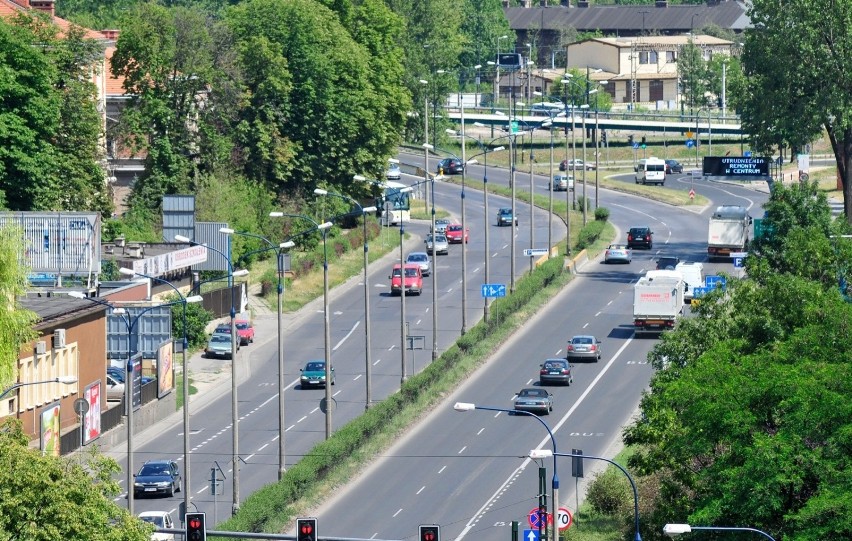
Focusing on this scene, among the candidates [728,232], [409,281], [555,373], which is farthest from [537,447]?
[728,232]

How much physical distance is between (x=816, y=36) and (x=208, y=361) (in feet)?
145

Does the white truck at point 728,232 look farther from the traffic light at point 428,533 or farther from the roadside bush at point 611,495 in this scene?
the traffic light at point 428,533

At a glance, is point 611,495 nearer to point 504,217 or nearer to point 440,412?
point 440,412

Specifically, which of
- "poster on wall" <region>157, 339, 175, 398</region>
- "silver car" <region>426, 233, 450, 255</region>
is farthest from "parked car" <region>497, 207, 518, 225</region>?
"poster on wall" <region>157, 339, 175, 398</region>

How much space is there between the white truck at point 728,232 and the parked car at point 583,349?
24.6 meters

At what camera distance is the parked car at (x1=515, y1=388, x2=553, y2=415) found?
85.8 m

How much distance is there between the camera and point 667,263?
115 m

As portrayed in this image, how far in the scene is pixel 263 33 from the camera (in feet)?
419

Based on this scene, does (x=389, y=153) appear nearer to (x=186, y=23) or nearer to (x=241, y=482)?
(x=186, y=23)

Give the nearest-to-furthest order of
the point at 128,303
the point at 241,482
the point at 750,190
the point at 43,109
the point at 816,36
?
the point at 241,482 → the point at 128,303 → the point at 43,109 → the point at 816,36 → the point at 750,190

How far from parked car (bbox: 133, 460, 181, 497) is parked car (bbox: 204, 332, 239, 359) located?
73.3 feet

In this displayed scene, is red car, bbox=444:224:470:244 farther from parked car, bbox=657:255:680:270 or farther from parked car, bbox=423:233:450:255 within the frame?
parked car, bbox=657:255:680:270

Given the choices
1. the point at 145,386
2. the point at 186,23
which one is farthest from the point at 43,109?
the point at 145,386

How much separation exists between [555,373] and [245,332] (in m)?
17.4
